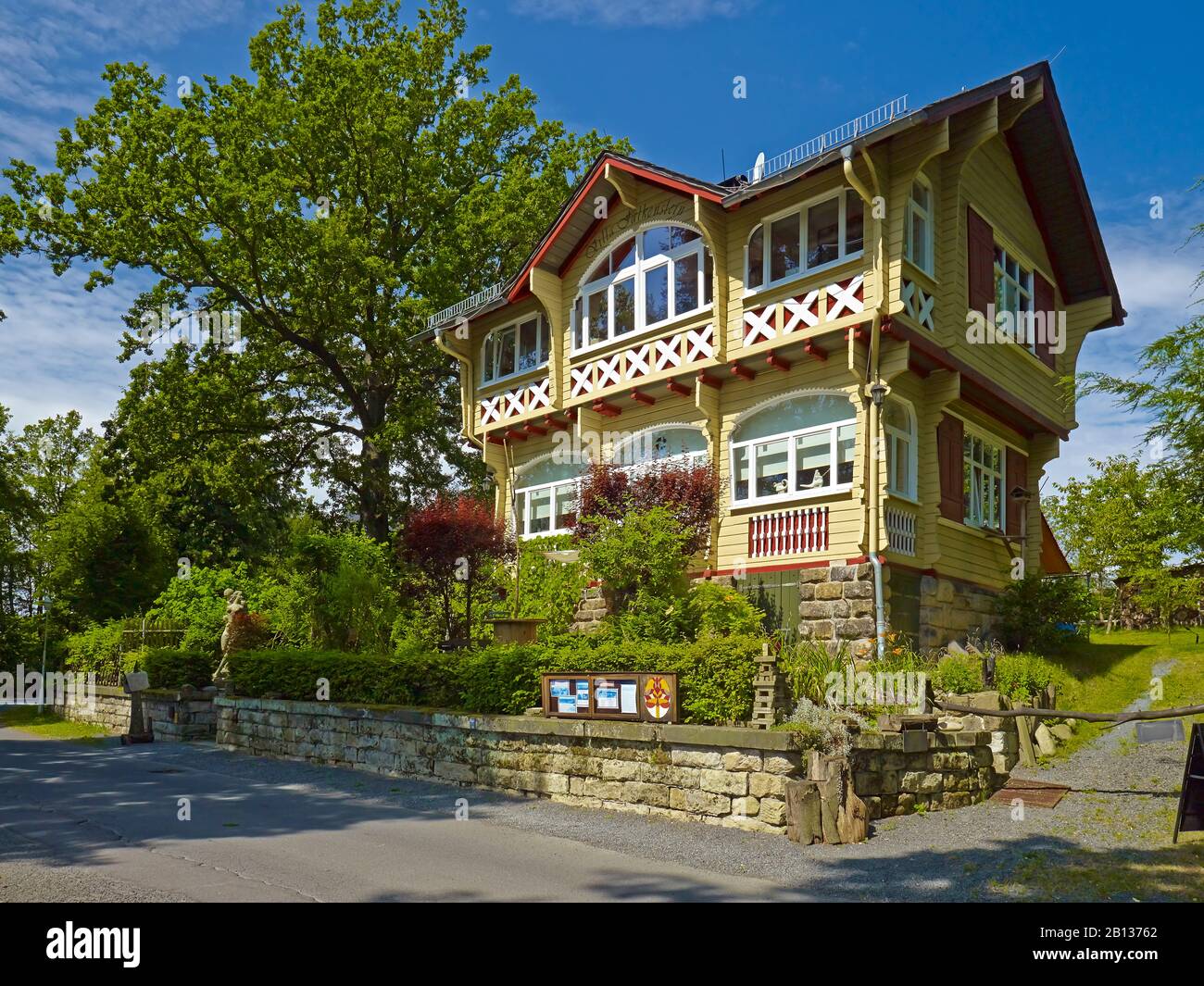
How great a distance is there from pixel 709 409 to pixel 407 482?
49.0ft

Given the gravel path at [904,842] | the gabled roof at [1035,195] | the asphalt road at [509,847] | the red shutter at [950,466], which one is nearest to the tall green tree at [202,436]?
the gabled roof at [1035,195]

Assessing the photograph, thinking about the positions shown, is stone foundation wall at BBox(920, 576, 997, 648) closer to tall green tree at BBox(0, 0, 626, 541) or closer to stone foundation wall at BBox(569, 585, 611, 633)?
stone foundation wall at BBox(569, 585, 611, 633)

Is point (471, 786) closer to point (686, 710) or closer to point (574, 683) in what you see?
point (574, 683)

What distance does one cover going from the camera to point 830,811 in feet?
33.4

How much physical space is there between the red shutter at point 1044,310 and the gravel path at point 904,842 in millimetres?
10983

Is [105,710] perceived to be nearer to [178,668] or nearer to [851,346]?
[178,668]

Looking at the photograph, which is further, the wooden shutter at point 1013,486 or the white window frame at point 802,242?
Result: the wooden shutter at point 1013,486

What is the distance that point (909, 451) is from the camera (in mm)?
17828

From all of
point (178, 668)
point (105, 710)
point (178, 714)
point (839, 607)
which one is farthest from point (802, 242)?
point (105, 710)

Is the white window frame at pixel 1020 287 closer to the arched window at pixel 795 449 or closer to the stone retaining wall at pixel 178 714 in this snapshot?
the arched window at pixel 795 449

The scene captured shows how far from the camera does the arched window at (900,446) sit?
17.0 meters

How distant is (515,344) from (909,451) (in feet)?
36.1

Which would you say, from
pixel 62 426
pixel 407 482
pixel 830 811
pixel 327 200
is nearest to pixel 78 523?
pixel 407 482
